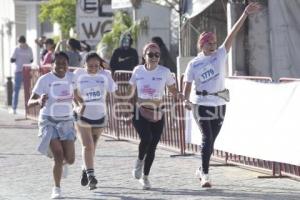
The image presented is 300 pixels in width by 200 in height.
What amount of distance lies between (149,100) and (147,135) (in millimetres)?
429

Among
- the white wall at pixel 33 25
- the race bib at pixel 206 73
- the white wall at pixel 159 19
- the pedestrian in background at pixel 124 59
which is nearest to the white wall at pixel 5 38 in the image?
the white wall at pixel 33 25

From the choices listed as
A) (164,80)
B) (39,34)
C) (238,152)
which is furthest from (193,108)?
(39,34)

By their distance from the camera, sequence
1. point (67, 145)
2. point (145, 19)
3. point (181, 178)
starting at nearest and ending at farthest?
point (67, 145) → point (181, 178) → point (145, 19)

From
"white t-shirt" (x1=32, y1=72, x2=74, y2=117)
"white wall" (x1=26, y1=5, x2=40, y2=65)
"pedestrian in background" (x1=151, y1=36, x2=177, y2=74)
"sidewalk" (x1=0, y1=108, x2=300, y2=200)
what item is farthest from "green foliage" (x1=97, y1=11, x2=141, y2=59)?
"white wall" (x1=26, y1=5, x2=40, y2=65)

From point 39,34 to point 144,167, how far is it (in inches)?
975

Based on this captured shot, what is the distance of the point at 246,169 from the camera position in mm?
12086

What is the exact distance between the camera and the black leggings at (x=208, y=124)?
415 inches

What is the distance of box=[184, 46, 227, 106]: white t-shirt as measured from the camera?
34.7ft

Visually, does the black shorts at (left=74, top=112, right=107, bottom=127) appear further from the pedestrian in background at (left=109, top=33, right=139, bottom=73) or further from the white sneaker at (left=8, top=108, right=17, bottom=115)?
the white sneaker at (left=8, top=108, right=17, bottom=115)

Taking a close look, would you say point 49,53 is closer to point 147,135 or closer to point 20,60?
point 20,60

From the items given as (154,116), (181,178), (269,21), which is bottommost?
(181,178)

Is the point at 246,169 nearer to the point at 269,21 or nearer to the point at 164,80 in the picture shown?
the point at 164,80

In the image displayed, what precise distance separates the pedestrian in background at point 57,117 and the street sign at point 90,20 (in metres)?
7.61

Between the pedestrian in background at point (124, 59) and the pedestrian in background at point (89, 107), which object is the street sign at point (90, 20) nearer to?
the pedestrian in background at point (124, 59)
